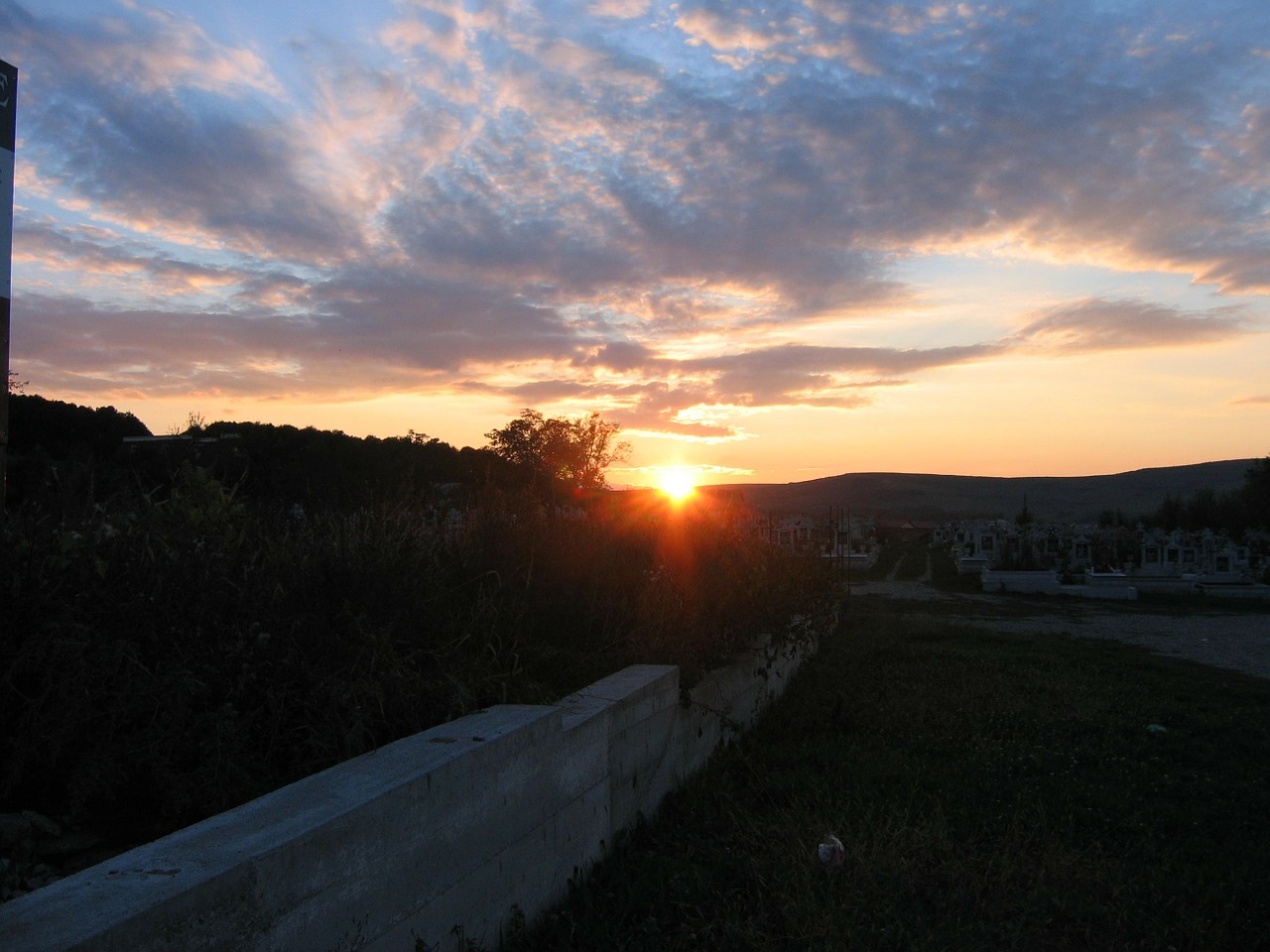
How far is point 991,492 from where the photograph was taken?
115 m

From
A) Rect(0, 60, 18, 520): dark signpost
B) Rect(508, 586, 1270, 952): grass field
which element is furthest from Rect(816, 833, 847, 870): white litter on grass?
Rect(0, 60, 18, 520): dark signpost

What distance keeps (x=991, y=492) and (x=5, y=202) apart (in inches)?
4742

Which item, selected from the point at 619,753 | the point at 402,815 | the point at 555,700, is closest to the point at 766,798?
the point at 619,753

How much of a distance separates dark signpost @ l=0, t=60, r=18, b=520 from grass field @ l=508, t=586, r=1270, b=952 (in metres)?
2.43

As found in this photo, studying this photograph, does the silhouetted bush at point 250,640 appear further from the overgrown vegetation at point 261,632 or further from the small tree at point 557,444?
the small tree at point 557,444

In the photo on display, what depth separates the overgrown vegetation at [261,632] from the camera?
2830 mm

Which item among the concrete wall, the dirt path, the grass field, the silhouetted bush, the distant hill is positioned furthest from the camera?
the distant hill

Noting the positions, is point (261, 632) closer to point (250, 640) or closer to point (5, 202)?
point (250, 640)

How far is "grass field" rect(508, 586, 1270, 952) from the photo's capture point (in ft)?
11.5

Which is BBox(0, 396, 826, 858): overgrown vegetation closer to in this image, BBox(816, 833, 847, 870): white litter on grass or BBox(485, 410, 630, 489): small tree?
BBox(816, 833, 847, 870): white litter on grass

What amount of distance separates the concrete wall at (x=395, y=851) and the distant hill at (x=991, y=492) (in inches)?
3378

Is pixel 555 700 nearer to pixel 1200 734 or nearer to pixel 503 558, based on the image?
pixel 503 558

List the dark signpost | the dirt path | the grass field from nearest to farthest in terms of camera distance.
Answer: the dark signpost, the grass field, the dirt path

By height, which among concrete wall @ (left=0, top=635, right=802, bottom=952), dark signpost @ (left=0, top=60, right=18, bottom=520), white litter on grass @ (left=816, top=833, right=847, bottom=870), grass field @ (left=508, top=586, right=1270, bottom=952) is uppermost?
dark signpost @ (left=0, top=60, right=18, bottom=520)
